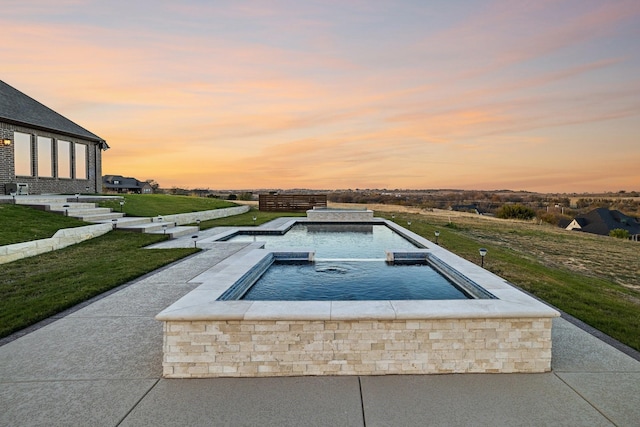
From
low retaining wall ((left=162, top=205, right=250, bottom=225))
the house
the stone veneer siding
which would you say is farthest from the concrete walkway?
the house

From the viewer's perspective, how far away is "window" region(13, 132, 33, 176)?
15524 millimetres

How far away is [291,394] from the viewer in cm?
310

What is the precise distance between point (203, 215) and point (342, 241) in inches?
395

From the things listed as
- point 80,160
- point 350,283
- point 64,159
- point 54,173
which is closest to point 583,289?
point 350,283

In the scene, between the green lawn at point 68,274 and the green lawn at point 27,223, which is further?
the green lawn at point 27,223

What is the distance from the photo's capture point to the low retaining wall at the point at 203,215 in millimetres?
15984

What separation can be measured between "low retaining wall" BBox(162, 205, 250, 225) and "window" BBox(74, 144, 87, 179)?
712cm

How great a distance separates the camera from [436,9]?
12906 mm

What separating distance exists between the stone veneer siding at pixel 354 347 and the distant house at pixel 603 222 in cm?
4507

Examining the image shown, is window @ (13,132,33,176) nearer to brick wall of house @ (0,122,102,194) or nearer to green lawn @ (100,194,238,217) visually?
brick wall of house @ (0,122,102,194)

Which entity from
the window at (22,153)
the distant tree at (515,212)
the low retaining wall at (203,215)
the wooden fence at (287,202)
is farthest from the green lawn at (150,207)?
the distant tree at (515,212)

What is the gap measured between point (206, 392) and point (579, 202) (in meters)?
83.0

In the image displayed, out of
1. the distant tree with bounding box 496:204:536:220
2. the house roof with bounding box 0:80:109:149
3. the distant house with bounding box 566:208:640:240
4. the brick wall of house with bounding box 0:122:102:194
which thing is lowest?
the distant house with bounding box 566:208:640:240

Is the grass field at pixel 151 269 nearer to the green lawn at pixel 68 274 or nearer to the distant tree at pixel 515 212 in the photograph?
the green lawn at pixel 68 274
